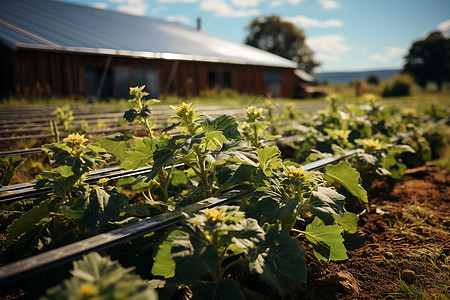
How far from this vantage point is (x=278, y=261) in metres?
1.02

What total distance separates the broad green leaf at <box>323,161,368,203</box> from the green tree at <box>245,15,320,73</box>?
39548 mm

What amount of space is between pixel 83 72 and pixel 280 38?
→ 1277 inches

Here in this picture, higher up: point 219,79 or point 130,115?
point 219,79

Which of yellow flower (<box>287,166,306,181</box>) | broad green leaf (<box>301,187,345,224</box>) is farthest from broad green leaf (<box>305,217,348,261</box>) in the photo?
yellow flower (<box>287,166,306,181</box>)

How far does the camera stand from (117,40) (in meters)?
8.73

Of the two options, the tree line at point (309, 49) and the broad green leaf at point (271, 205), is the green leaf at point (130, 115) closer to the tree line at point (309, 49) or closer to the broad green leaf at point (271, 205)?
the broad green leaf at point (271, 205)

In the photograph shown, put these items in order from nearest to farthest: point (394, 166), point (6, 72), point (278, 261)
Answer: point (278, 261)
point (394, 166)
point (6, 72)

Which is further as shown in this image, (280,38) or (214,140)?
(280,38)

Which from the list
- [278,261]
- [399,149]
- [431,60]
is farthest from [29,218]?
[431,60]

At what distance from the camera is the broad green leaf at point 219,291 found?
3.20 feet

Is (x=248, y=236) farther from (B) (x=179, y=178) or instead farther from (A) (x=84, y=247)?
(B) (x=179, y=178)

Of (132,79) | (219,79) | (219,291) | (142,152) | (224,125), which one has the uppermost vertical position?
(219,79)

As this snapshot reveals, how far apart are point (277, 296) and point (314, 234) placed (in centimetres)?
31

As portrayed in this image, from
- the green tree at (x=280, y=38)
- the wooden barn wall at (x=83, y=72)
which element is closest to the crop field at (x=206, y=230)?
the wooden barn wall at (x=83, y=72)
